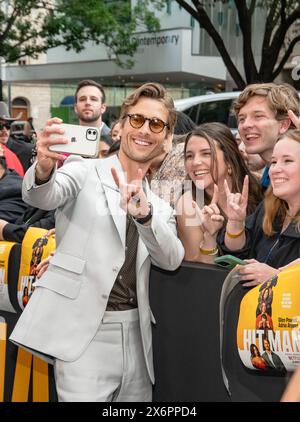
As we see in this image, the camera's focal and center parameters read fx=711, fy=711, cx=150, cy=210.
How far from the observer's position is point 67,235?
134 inches

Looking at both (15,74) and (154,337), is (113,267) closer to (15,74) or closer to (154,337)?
(154,337)

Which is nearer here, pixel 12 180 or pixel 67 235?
pixel 67 235

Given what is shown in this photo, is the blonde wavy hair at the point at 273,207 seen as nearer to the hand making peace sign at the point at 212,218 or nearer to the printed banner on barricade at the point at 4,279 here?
the hand making peace sign at the point at 212,218

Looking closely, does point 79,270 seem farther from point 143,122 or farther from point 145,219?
point 143,122

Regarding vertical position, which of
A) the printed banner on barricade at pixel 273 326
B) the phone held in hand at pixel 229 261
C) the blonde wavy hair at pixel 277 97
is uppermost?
the blonde wavy hair at pixel 277 97

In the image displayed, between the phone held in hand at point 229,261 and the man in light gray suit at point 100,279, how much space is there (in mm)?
248

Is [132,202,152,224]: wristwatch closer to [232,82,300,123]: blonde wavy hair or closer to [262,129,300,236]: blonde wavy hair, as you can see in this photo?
[262,129,300,236]: blonde wavy hair

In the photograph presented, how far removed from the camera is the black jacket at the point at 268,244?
3.27 metres

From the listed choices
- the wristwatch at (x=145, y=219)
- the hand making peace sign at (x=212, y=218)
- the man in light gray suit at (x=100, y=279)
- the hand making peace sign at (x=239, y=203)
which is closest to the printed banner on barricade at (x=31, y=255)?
the man in light gray suit at (x=100, y=279)

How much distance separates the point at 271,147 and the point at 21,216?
76.9 inches

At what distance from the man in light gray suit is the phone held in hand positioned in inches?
9.8
